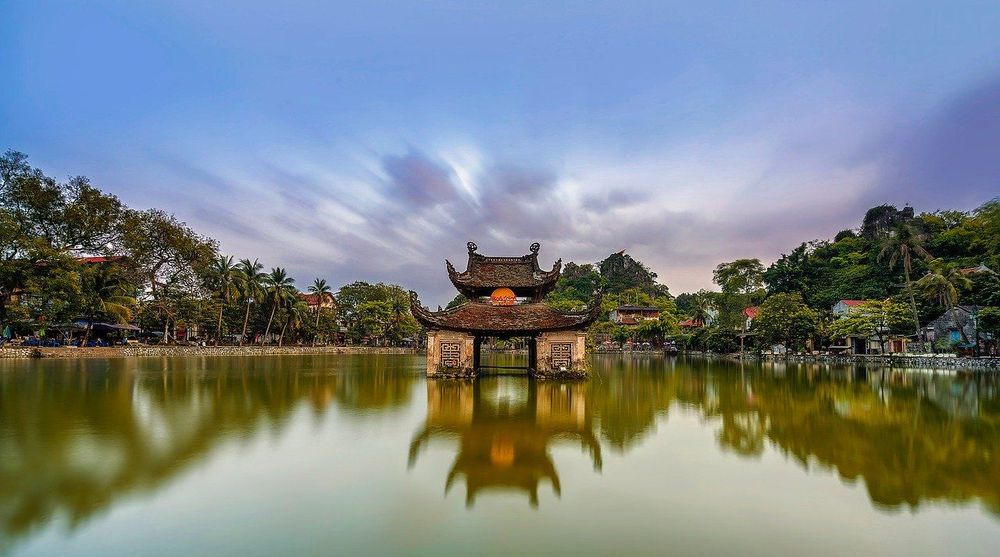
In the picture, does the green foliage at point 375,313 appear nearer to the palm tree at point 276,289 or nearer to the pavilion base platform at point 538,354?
the palm tree at point 276,289

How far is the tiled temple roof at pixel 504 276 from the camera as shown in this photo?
86.2 feet

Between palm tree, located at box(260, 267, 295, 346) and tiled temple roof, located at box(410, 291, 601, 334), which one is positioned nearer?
tiled temple roof, located at box(410, 291, 601, 334)

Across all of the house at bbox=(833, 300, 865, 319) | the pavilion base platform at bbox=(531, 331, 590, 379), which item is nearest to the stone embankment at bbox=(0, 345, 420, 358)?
the pavilion base platform at bbox=(531, 331, 590, 379)

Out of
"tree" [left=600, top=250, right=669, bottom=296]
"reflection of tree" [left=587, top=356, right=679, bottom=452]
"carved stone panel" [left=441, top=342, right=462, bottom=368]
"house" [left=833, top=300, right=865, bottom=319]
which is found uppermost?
"tree" [left=600, top=250, right=669, bottom=296]

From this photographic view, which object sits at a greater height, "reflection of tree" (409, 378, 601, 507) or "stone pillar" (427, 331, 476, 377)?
"stone pillar" (427, 331, 476, 377)

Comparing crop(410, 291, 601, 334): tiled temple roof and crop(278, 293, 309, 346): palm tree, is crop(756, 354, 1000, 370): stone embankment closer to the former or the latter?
crop(410, 291, 601, 334): tiled temple roof

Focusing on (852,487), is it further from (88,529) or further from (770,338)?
(770,338)

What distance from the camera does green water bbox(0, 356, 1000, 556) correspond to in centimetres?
611

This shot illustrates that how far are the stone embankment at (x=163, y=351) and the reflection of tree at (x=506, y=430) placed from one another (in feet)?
107

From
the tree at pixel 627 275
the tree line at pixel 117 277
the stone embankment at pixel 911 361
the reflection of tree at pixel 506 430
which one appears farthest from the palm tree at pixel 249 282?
the tree at pixel 627 275

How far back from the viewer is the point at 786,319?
44.6 metres

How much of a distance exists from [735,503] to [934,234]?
6416 cm

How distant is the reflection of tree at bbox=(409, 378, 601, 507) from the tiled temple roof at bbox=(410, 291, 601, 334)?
3.49 meters

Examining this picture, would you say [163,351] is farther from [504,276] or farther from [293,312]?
[504,276]
